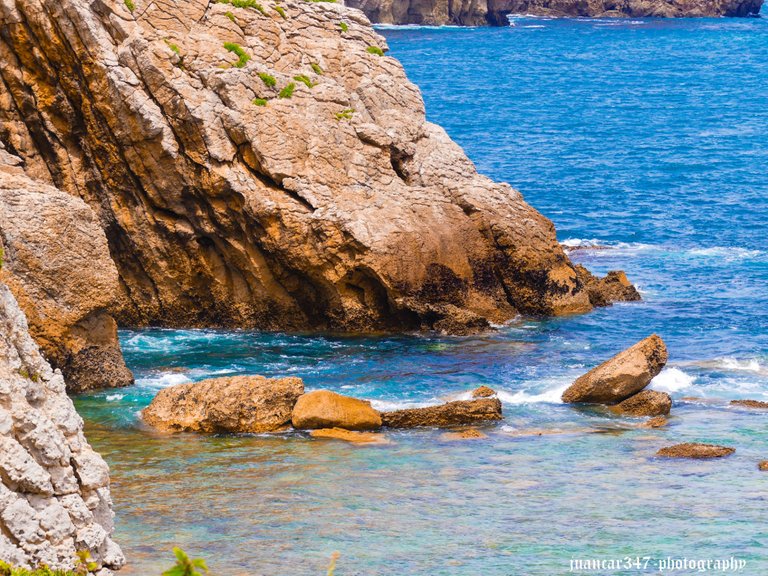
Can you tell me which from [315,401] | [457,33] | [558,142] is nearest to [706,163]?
[558,142]

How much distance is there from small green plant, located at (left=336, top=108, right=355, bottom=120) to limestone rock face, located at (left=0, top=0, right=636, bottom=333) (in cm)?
14

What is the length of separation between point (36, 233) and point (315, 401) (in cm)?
1038

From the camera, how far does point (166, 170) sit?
4722 cm

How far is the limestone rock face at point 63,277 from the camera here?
38.7 m

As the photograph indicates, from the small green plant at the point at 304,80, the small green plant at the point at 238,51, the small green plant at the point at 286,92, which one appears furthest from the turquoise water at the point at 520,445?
the small green plant at the point at 238,51

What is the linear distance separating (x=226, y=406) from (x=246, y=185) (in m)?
12.5

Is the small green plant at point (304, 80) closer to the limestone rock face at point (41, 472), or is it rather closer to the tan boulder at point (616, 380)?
the tan boulder at point (616, 380)

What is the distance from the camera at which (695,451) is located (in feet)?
112

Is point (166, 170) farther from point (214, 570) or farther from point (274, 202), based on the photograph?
point (214, 570)

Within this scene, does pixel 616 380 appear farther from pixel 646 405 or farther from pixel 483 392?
pixel 483 392

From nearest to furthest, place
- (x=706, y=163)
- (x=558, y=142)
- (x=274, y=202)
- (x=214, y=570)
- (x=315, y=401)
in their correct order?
(x=214, y=570)
(x=315, y=401)
(x=274, y=202)
(x=706, y=163)
(x=558, y=142)

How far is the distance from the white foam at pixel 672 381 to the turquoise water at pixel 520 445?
7 centimetres

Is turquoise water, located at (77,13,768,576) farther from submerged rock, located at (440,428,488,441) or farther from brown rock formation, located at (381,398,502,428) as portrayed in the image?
brown rock formation, located at (381,398,502,428)

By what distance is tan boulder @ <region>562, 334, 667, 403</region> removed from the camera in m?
38.8
